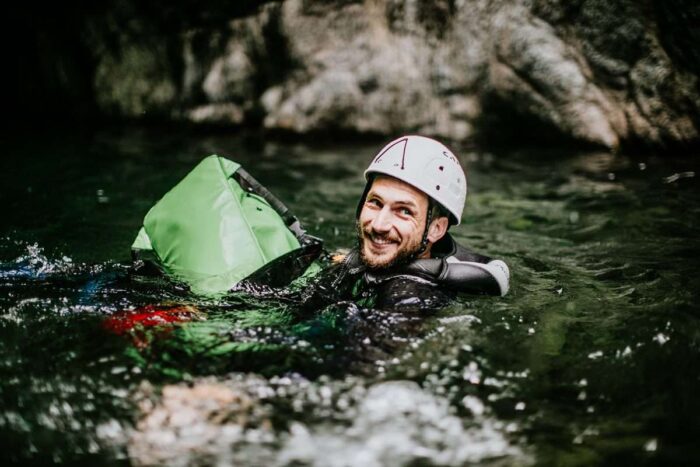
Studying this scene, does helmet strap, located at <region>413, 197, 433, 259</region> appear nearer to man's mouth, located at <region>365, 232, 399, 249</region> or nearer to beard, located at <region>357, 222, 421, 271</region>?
beard, located at <region>357, 222, 421, 271</region>

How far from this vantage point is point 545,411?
121 inches

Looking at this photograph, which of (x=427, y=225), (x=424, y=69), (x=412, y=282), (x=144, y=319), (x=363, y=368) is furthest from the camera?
(x=424, y=69)

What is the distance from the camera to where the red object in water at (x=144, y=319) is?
3633 mm

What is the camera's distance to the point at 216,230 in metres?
4.33

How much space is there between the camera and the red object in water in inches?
143

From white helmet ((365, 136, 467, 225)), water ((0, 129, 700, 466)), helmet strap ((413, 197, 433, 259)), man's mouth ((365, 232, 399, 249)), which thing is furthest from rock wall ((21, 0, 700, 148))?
man's mouth ((365, 232, 399, 249))

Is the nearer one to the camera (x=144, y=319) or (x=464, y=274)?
(x=144, y=319)

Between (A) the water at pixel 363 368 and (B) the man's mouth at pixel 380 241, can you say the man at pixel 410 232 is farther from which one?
(A) the water at pixel 363 368

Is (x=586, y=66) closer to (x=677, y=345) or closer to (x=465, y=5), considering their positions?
(x=465, y=5)

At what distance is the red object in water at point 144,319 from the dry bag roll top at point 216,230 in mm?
285

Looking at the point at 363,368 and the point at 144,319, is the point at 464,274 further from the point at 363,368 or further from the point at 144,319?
the point at 144,319

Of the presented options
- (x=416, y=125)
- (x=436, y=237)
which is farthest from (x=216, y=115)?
(x=436, y=237)

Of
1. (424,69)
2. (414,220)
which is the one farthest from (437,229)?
(424,69)

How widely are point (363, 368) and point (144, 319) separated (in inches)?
55.6
